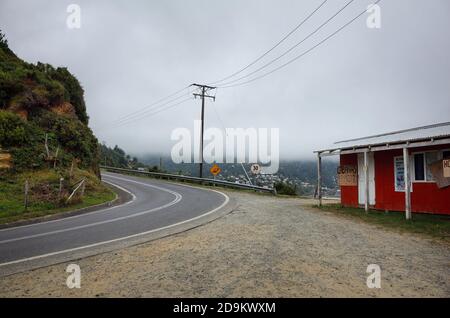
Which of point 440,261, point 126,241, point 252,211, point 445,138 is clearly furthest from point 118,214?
point 445,138

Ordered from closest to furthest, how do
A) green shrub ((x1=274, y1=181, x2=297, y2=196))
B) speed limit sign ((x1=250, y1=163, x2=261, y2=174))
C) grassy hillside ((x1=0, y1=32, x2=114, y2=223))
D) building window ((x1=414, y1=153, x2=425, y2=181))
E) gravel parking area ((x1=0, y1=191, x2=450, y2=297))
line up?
gravel parking area ((x1=0, y1=191, x2=450, y2=297)) → building window ((x1=414, y1=153, x2=425, y2=181)) → grassy hillside ((x1=0, y1=32, x2=114, y2=223)) → speed limit sign ((x1=250, y1=163, x2=261, y2=174)) → green shrub ((x1=274, y1=181, x2=297, y2=196))

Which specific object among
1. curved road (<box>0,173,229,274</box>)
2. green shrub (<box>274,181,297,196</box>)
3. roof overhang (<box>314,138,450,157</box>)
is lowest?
curved road (<box>0,173,229,274</box>)

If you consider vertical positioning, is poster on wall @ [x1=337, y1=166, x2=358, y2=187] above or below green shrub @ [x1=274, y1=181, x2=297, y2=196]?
above

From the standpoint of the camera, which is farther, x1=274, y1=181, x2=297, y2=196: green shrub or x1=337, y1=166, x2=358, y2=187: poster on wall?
x1=274, y1=181, x2=297, y2=196: green shrub

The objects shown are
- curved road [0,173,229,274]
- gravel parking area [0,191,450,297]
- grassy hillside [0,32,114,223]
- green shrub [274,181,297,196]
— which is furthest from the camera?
green shrub [274,181,297,196]

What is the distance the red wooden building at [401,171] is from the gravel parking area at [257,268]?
443 centimetres

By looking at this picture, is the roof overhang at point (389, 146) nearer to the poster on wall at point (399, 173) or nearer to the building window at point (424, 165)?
the building window at point (424, 165)

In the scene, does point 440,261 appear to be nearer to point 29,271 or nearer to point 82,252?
point 82,252

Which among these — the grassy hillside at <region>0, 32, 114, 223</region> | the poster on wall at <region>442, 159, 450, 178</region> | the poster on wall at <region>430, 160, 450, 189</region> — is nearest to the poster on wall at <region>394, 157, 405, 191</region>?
the poster on wall at <region>430, 160, 450, 189</region>

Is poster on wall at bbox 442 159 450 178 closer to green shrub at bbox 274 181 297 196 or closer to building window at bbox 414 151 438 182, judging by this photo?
building window at bbox 414 151 438 182

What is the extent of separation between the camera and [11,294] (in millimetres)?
4652

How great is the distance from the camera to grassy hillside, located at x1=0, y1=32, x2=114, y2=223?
14891mm

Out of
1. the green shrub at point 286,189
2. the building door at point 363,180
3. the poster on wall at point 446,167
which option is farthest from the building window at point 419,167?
the green shrub at point 286,189

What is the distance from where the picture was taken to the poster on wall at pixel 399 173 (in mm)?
13516
